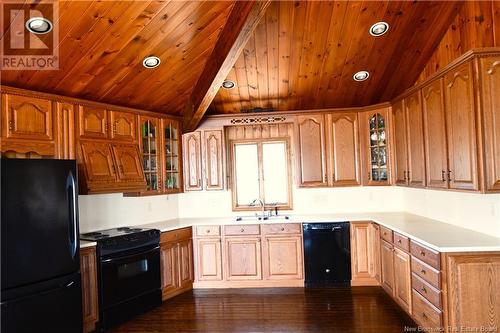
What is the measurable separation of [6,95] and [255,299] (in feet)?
11.3

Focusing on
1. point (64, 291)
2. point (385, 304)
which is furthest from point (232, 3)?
point (385, 304)

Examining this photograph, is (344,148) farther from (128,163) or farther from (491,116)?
(128,163)

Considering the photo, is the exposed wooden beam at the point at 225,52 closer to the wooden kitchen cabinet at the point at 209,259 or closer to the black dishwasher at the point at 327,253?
the wooden kitchen cabinet at the point at 209,259

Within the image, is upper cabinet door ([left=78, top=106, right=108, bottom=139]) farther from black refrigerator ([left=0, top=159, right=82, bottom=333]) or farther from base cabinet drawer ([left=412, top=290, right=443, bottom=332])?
base cabinet drawer ([left=412, top=290, right=443, bottom=332])

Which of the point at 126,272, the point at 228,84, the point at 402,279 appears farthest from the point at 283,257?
the point at 228,84

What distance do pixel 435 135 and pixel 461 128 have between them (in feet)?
1.61

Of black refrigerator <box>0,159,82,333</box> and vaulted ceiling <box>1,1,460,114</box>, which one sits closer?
black refrigerator <box>0,159,82,333</box>

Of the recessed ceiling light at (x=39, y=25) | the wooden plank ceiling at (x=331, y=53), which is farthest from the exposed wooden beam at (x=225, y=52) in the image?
→ the recessed ceiling light at (x=39, y=25)

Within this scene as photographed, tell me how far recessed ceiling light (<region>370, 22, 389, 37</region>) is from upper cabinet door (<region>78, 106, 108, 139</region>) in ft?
10.3

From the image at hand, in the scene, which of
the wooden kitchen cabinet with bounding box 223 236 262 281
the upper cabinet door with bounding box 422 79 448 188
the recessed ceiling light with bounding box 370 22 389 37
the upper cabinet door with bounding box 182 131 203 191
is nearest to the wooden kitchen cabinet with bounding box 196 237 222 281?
the wooden kitchen cabinet with bounding box 223 236 262 281

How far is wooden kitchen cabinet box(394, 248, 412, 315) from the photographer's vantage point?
3.49m

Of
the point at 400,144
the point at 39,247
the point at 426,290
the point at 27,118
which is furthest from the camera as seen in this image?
the point at 400,144

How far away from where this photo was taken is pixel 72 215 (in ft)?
→ 10.7

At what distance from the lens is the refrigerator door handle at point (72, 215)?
3.22 metres
